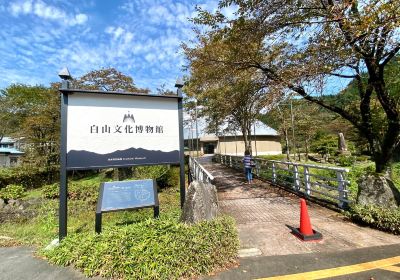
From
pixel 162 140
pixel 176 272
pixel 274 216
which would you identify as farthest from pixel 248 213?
pixel 176 272

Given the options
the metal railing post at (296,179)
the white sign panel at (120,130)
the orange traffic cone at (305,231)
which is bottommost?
the orange traffic cone at (305,231)

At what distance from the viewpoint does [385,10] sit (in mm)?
5238

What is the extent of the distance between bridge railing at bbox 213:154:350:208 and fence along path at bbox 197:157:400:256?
0.48 meters

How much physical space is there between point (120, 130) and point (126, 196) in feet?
4.39

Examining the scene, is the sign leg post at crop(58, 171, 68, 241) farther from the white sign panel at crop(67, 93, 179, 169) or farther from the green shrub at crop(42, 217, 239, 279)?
the green shrub at crop(42, 217, 239, 279)

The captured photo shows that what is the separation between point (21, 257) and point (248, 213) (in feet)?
16.9

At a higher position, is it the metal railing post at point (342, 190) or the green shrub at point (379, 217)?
the metal railing post at point (342, 190)

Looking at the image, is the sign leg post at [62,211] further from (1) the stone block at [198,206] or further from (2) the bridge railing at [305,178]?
(2) the bridge railing at [305,178]

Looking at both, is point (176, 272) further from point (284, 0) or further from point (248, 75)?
point (248, 75)

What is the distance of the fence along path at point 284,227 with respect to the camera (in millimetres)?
4742

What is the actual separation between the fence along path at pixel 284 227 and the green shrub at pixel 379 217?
0.19m

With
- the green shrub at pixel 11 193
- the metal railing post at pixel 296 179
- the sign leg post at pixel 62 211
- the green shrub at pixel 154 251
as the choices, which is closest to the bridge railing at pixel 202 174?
the green shrub at pixel 154 251

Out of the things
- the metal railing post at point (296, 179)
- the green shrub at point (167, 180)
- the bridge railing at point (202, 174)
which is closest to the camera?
the bridge railing at point (202, 174)

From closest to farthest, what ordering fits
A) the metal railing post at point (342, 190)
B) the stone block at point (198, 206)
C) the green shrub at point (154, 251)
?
1. the green shrub at point (154, 251)
2. the stone block at point (198, 206)
3. the metal railing post at point (342, 190)
